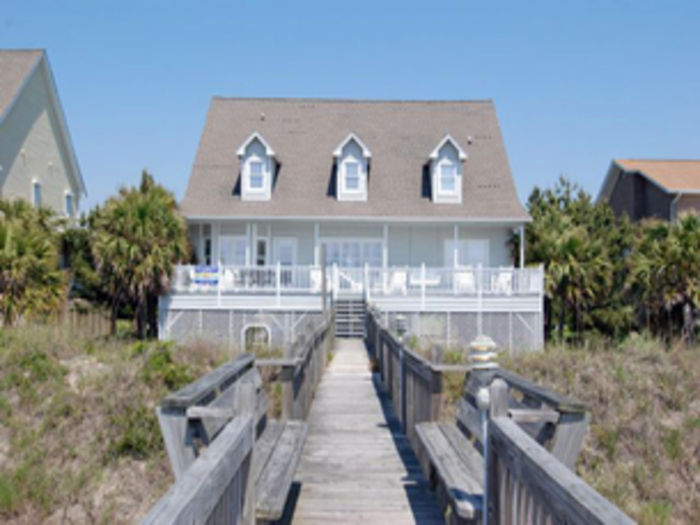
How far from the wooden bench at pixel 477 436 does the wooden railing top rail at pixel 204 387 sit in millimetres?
1893

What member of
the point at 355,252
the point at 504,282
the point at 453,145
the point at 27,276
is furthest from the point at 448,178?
the point at 27,276

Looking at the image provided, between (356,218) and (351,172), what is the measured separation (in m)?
2.46

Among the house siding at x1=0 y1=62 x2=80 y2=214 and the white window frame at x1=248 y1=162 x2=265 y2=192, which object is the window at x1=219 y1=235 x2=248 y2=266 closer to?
the white window frame at x1=248 y1=162 x2=265 y2=192

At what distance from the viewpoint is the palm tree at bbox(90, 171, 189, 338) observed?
24.2 metres

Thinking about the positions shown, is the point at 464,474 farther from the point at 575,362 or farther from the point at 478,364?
the point at 575,362

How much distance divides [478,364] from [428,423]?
1704 millimetres

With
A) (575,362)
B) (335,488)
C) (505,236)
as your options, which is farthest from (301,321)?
(335,488)

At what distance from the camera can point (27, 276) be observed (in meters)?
20.9

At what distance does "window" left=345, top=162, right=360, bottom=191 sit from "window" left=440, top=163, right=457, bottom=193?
3.54 m

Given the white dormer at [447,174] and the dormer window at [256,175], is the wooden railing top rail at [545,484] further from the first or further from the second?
the dormer window at [256,175]

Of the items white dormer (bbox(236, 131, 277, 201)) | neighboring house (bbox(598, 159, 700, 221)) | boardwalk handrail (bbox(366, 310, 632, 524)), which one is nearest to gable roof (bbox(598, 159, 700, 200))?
neighboring house (bbox(598, 159, 700, 221))

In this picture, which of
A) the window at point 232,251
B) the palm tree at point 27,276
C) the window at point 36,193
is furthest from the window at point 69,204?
the palm tree at point 27,276

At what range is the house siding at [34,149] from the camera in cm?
2828

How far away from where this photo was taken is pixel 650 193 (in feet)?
129
